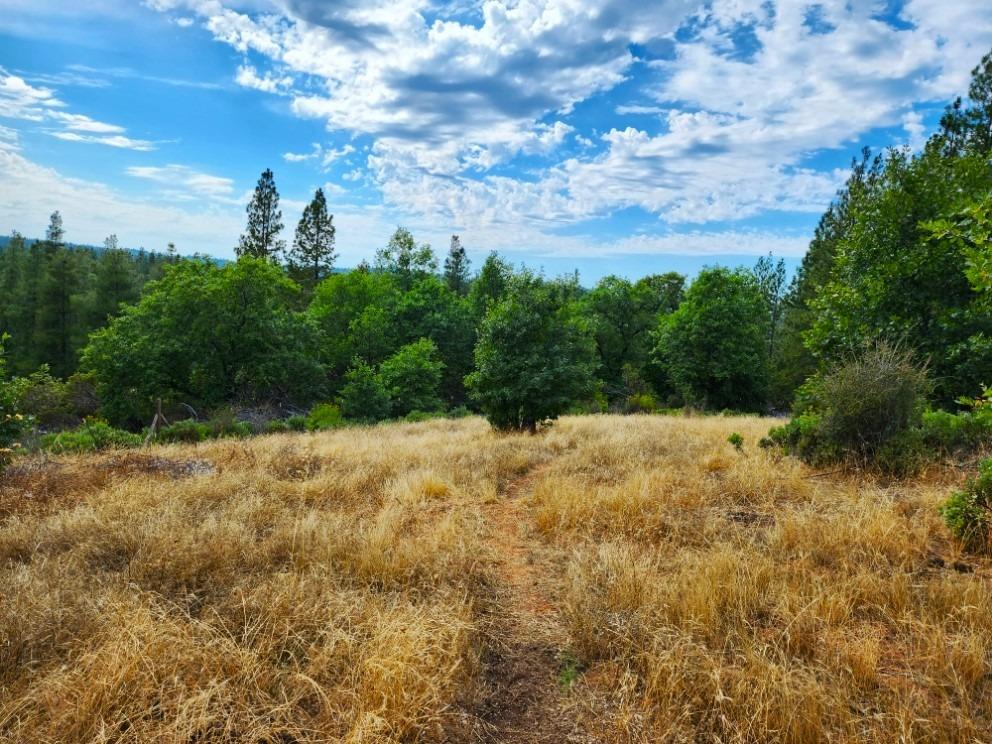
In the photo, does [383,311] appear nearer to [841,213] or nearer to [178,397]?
[178,397]

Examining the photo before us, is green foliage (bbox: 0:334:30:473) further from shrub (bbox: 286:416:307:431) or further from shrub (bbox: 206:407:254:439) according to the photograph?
shrub (bbox: 286:416:307:431)

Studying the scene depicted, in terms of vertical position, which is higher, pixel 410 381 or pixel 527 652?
pixel 527 652

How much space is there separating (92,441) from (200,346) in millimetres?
11972

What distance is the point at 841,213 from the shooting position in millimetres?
31562

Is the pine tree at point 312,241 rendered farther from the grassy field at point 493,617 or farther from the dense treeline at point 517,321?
the grassy field at point 493,617

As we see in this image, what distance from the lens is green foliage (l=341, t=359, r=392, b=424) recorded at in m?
24.9

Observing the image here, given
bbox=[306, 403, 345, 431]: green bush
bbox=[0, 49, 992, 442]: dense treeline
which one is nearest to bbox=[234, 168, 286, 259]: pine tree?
bbox=[0, 49, 992, 442]: dense treeline

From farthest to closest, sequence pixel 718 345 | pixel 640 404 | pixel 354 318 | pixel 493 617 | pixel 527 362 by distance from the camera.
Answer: pixel 354 318
pixel 640 404
pixel 718 345
pixel 527 362
pixel 493 617

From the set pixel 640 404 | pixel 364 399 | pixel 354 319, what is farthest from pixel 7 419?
pixel 640 404

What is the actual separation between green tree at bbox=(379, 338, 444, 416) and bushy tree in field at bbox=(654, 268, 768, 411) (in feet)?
47.3

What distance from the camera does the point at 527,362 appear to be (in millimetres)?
13055

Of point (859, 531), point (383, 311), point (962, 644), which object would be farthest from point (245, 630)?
point (383, 311)

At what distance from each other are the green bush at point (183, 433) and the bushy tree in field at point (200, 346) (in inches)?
335

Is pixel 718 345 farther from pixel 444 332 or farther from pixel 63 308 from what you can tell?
pixel 63 308
